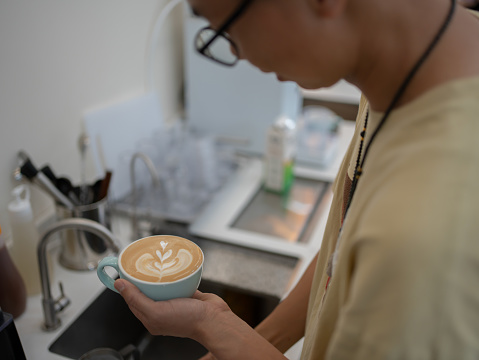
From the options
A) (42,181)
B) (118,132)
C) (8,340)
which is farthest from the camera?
(118,132)

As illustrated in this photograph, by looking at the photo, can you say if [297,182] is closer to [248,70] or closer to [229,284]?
[248,70]

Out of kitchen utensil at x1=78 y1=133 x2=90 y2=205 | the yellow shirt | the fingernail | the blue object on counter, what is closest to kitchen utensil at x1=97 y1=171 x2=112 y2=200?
kitchen utensil at x1=78 y1=133 x2=90 y2=205

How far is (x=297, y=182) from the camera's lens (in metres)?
1.76

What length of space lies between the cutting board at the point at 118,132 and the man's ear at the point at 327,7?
114cm

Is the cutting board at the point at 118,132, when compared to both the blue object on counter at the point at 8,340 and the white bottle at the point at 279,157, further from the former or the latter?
the blue object on counter at the point at 8,340

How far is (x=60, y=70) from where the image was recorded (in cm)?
126

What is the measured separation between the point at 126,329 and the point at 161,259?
57 cm

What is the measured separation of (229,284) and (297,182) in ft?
2.45

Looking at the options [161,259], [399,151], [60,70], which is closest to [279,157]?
[60,70]

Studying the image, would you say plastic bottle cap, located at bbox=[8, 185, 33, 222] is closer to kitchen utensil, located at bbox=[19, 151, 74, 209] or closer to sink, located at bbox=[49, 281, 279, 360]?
kitchen utensil, located at bbox=[19, 151, 74, 209]

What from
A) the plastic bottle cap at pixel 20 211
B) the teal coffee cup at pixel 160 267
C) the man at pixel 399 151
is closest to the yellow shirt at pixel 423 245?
the man at pixel 399 151

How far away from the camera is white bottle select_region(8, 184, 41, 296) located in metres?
0.99

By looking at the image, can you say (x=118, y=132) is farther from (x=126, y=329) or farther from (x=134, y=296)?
(x=134, y=296)

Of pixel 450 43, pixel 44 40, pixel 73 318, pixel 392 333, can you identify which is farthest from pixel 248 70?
pixel 392 333
